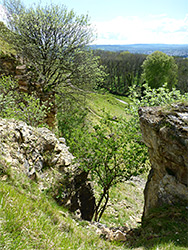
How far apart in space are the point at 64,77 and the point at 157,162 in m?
15.9

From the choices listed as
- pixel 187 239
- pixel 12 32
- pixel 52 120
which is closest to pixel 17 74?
pixel 12 32

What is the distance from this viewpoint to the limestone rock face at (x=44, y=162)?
288 inches

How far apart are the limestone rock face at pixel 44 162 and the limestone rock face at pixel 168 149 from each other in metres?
4.48

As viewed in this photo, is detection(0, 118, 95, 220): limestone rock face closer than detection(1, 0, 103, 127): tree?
Yes

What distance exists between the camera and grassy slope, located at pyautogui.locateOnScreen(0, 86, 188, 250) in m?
3.28

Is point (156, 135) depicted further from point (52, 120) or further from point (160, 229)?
point (52, 120)

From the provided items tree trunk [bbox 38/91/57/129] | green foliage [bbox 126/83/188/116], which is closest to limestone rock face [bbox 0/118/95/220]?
green foliage [bbox 126/83/188/116]

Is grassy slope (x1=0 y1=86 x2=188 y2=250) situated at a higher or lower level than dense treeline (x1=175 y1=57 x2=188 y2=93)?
lower

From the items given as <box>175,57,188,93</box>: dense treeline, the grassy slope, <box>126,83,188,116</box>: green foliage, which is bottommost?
the grassy slope

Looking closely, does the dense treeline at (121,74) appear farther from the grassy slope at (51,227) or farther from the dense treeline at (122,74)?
the grassy slope at (51,227)

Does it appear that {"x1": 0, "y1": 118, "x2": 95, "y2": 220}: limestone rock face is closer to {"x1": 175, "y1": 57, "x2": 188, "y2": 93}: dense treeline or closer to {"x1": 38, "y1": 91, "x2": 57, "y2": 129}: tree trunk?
{"x1": 38, "y1": 91, "x2": 57, "y2": 129}: tree trunk

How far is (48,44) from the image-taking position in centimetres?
1786

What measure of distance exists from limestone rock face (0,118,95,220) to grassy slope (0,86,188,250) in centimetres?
108

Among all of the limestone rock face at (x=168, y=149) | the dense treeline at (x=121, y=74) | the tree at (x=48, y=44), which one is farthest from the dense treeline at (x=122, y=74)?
the limestone rock face at (x=168, y=149)
